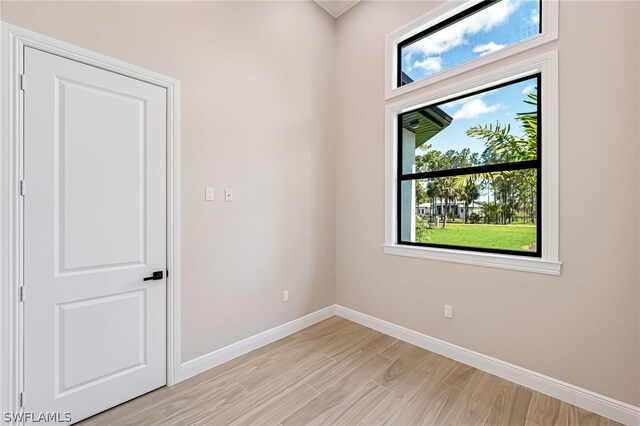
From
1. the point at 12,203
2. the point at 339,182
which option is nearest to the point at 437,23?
the point at 339,182

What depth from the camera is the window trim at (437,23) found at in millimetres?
2010

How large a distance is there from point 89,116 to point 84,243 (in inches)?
31.8

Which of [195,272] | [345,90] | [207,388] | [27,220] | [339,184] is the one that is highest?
[345,90]

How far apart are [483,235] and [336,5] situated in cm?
305

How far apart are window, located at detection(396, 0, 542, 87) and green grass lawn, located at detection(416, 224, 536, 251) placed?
1477 mm

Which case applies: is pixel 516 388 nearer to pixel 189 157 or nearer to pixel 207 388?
pixel 207 388

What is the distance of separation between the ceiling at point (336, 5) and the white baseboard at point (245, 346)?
360cm

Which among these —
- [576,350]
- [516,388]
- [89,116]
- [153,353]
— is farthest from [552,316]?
[89,116]

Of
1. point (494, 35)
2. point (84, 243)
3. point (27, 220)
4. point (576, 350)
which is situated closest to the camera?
point (27, 220)

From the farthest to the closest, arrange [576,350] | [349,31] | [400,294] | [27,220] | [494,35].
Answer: [349,31], [400,294], [494,35], [576,350], [27,220]

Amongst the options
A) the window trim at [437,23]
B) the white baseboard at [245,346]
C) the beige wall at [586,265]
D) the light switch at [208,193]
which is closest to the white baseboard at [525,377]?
the beige wall at [586,265]

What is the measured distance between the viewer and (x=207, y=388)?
6.93 ft

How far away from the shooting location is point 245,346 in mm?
2602

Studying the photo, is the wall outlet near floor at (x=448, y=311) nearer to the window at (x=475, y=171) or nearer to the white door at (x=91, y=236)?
the window at (x=475, y=171)
